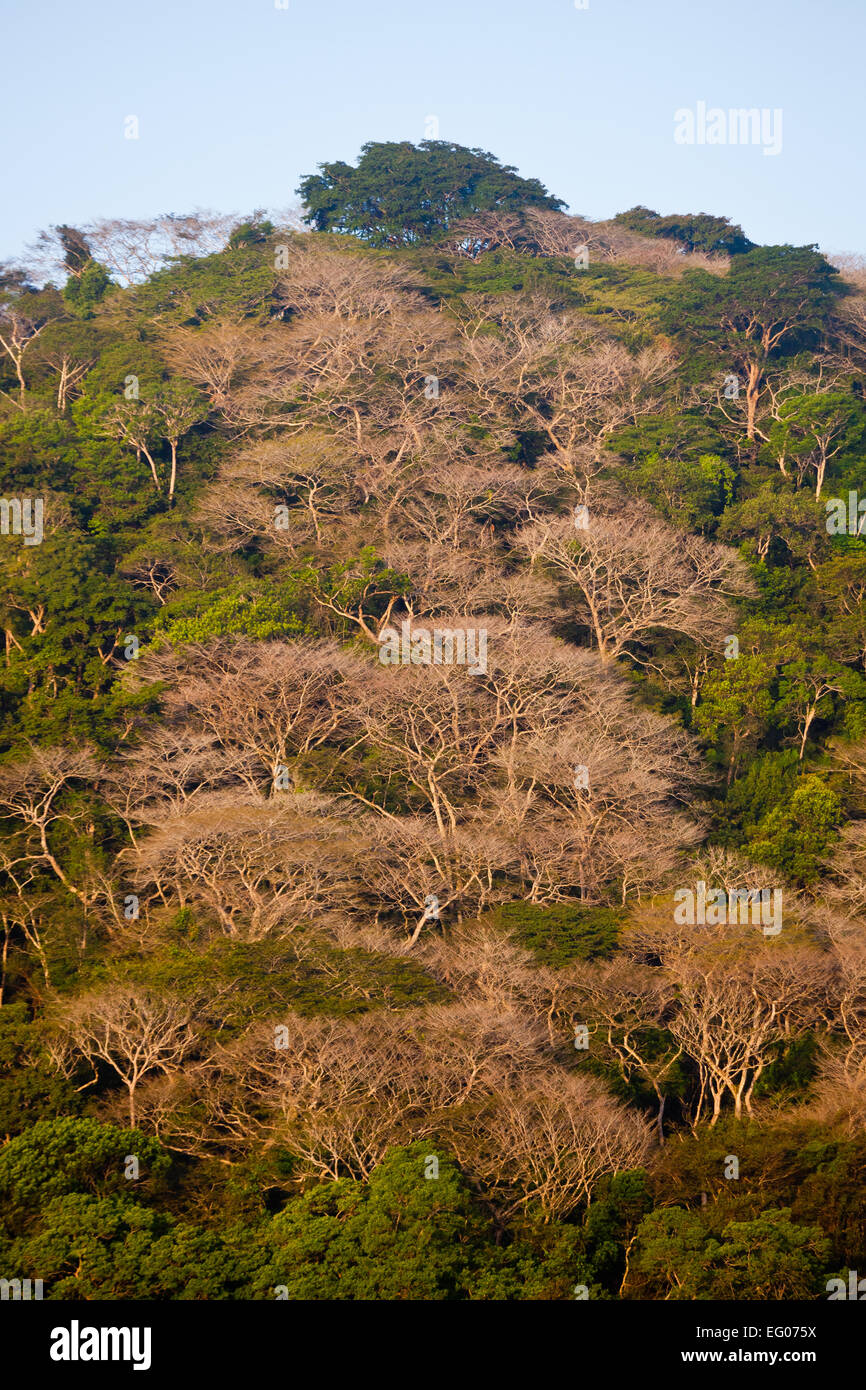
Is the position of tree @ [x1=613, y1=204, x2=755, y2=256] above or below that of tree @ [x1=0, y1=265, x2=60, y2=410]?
above

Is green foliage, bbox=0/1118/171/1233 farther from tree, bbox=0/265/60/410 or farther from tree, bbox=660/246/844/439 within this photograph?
tree, bbox=660/246/844/439

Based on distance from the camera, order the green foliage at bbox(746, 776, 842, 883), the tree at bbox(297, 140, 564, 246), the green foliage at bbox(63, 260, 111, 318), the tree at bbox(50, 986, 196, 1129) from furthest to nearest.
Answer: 1. the tree at bbox(297, 140, 564, 246)
2. the green foliage at bbox(63, 260, 111, 318)
3. the green foliage at bbox(746, 776, 842, 883)
4. the tree at bbox(50, 986, 196, 1129)

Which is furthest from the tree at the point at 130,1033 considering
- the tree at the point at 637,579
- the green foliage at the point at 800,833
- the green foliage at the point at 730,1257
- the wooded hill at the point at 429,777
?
the tree at the point at 637,579

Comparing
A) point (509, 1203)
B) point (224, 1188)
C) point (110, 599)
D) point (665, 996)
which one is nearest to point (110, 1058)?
point (224, 1188)

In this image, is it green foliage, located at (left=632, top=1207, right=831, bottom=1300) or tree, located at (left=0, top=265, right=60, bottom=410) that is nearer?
green foliage, located at (left=632, top=1207, right=831, bottom=1300)

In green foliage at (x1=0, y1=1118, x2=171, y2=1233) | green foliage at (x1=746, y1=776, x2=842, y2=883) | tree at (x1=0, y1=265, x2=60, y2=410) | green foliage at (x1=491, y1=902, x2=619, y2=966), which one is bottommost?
green foliage at (x1=0, y1=1118, x2=171, y2=1233)

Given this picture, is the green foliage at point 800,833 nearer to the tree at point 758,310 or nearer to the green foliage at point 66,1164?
the green foliage at point 66,1164

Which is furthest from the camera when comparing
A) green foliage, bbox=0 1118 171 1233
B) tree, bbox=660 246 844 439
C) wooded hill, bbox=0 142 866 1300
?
tree, bbox=660 246 844 439

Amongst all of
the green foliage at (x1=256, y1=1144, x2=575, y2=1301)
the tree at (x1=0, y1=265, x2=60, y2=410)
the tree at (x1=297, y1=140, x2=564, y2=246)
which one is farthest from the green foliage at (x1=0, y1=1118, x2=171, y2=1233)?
the tree at (x1=297, y1=140, x2=564, y2=246)
